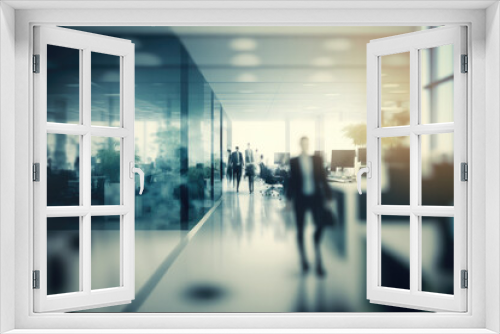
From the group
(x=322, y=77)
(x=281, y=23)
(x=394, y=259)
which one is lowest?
(x=394, y=259)

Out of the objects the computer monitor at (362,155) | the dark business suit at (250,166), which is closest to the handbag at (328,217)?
the computer monitor at (362,155)

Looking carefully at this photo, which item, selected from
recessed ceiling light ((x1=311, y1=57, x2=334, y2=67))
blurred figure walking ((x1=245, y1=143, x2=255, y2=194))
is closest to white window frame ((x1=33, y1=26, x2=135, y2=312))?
recessed ceiling light ((x1=311, y1=57, x2=334, y2=67))

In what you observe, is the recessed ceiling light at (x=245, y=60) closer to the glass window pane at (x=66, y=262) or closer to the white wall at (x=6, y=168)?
the glass window pane at (x=66, y=262)

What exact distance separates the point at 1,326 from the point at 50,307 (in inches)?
10.4

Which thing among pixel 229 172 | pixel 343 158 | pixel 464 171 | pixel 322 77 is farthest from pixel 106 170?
pixel 343 158

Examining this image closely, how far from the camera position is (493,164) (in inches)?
99.8

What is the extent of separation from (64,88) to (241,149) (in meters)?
11.9

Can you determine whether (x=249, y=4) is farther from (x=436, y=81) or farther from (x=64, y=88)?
(x=436, y=81)

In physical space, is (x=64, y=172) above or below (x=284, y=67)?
below

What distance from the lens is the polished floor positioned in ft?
15.3

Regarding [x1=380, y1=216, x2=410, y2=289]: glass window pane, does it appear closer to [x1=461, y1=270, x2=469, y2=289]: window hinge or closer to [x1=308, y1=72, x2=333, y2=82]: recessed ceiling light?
[x1=461, y1=270, x2=469, y2=289]: window hinge

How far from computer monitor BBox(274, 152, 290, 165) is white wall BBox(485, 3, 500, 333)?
489 inches

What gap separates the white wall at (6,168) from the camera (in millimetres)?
2508

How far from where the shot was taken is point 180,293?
5.19 metres
